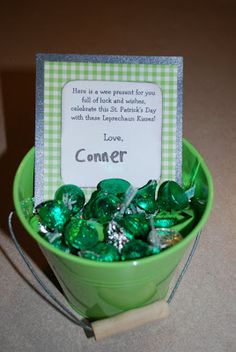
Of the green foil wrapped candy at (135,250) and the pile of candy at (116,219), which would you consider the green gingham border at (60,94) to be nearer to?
the pile of candy at (116,219)

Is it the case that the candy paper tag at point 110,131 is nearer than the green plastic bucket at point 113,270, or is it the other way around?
the green plastic bucket at point 113,270

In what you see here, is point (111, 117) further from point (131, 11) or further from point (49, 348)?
point (131, 11)

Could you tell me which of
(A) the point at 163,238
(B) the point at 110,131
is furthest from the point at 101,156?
(A) the point at 163,238

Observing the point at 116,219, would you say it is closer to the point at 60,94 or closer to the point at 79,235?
the point at 79,235

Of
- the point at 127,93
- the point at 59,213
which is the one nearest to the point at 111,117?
the point at 127,93

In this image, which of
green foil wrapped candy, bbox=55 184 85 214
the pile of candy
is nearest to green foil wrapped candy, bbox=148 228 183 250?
the pile of candy

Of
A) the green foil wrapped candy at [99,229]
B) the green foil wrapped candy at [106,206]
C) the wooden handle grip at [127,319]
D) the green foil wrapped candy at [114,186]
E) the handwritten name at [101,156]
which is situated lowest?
the wooden handle grip at [127,319]

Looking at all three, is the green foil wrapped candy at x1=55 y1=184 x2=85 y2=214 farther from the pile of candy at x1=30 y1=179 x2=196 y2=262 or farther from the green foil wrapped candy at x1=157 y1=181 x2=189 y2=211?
the green foil wrapped candy at x1=157 y1=181 x2=189 y2=211

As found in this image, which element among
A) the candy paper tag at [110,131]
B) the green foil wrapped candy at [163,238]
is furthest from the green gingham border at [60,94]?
the green foil wrapped candy at [163,238]
